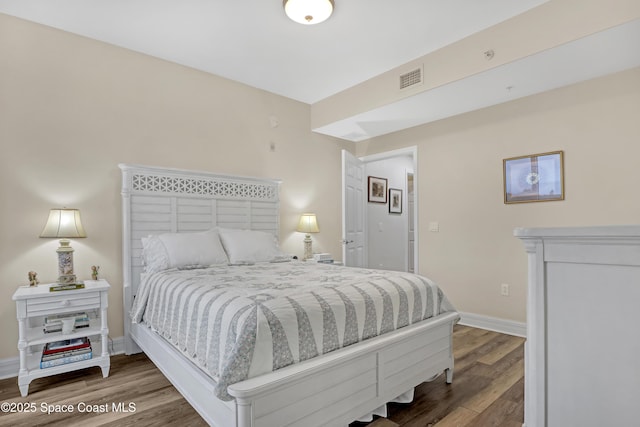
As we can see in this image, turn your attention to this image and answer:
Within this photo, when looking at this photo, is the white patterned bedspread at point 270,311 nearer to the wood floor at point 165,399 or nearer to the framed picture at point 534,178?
the wood floor at point 165,399

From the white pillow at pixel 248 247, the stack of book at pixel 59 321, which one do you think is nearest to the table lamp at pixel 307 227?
the white pillow at pixel 248 247

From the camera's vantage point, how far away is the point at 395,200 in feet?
20.3

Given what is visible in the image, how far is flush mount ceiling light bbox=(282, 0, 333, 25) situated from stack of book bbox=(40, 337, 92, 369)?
2.95m

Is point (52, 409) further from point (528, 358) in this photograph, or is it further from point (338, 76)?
point (338, 76)

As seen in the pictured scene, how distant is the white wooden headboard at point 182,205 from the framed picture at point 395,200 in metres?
2.59

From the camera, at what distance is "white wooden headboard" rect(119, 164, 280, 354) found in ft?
10.1

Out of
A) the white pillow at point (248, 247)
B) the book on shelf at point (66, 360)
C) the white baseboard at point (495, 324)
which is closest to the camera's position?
the book on shelf at point (66, 360)

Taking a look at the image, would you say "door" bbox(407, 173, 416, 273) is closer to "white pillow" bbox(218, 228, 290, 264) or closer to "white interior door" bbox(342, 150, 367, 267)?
"white interior door" bbox(342, 150, 367, 267)

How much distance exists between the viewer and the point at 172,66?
3518 millimetres

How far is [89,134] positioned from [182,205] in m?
0.98

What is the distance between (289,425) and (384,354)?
2.20ft

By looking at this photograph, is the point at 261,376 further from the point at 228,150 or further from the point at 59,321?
the point at 228,150

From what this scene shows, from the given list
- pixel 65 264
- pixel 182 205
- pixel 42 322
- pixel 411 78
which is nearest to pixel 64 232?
pixel 65 264

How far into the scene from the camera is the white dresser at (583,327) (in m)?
0.79
